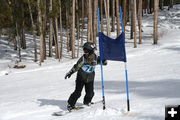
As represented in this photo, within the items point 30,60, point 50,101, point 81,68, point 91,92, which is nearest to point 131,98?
point 91,92

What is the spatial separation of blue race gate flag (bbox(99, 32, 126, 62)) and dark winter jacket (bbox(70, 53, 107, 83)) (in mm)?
300

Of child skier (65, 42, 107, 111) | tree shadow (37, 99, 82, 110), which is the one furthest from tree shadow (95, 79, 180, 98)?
child skier (65, 42, 107, 111)

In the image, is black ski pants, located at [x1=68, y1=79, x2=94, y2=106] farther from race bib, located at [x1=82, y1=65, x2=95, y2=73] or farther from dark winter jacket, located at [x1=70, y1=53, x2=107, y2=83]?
race bib, located at [x1=82, y1=65, x2=95, y2=73]

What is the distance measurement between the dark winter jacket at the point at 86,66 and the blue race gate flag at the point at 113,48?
30 cm

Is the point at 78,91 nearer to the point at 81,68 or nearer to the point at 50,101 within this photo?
the point at 81,68

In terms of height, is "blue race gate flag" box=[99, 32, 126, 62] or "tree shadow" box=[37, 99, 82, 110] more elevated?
"blue race gate flag" box=[99, 32, 126, 62]

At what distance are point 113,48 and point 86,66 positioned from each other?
33.7 inches

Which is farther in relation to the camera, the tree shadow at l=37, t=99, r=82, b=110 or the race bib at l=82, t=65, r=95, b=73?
the tree shadow at l=37, t=99, r=82, b=110

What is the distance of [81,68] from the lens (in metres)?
5.87

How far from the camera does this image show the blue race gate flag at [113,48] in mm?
5246

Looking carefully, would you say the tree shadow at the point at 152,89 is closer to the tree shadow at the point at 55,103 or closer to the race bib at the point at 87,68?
the tree shadow at the point at 55,103

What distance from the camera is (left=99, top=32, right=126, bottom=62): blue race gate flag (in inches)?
207

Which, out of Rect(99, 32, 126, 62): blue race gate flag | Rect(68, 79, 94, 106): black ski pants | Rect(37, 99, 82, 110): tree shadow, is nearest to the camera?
Rect(99, 32, 126, 62): blue race gate flag

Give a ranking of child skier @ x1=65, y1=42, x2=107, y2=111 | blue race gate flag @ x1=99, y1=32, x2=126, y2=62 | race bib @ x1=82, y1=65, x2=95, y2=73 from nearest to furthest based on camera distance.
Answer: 1. blue race gate flag @ x1=99, y1=32, x2=126, y2=62
2. child skier @ x1=65, y1=42, x2=107, y2=111
3. race bib @ x1=82, y1=65, x2=95, y2=73
